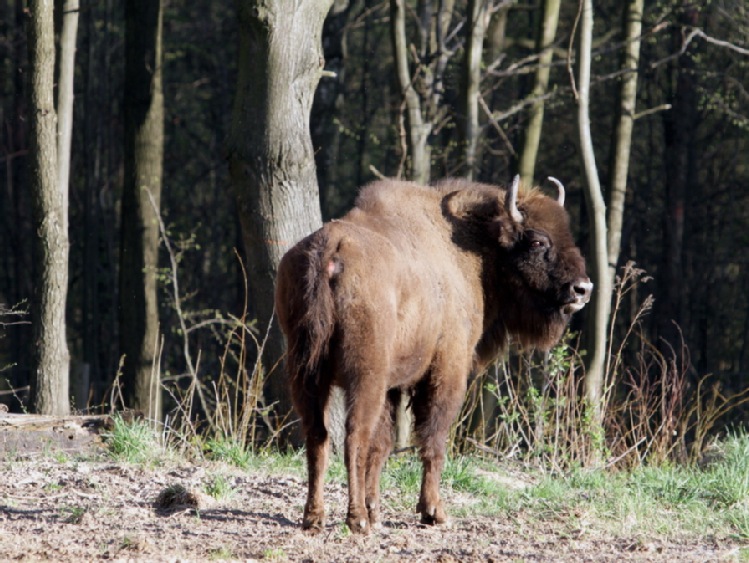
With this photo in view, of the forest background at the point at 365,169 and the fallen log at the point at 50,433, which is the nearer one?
the fallen log at the point at 50,433

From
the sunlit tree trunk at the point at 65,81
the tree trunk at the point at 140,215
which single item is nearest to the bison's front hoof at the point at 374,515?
the sunlit tree trunk at the point at 65,81

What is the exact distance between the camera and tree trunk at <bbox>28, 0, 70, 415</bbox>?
29.0 feet

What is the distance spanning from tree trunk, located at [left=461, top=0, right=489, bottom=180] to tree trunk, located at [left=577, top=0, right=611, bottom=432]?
1432 millimetres

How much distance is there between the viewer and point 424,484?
5.80 metres

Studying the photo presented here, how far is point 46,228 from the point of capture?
29.6ft

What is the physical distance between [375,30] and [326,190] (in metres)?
5.98

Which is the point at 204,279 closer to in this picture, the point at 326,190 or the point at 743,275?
the point at 326,190

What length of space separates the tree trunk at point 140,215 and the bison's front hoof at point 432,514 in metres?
7.42

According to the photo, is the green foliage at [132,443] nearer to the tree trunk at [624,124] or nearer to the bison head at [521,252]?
the bison head at [521,252]

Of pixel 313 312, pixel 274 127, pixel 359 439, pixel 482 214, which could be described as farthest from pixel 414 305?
pixel 274 127

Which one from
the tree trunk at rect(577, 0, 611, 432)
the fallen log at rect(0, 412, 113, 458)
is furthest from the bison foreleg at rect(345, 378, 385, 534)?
the tree trunk at rect(577, 0, 611, 432)

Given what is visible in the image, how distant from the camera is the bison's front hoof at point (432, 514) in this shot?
5746 millimetres

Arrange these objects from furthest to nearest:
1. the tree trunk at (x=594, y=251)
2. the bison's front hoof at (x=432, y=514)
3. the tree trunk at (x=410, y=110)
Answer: the tree trunk at (x=410, y=110)
the tree trunk at (x=594, y=251)
the bison's front hoof at (x=432, y=514)

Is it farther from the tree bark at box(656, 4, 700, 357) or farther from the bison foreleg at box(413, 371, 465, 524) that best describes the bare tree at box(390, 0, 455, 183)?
the tree bark at box(656, 4, 700, 357)
